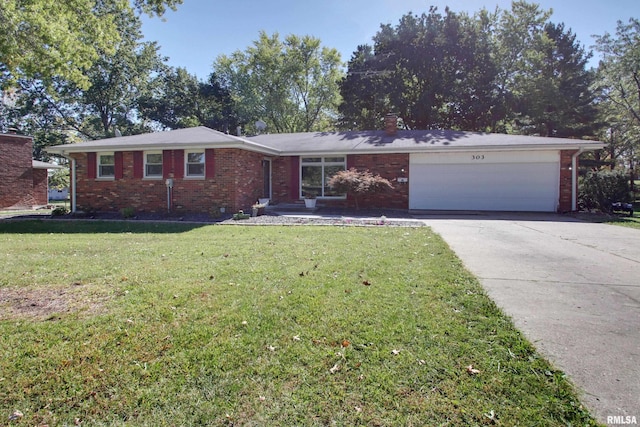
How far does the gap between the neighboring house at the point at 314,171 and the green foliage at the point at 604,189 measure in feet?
2.66

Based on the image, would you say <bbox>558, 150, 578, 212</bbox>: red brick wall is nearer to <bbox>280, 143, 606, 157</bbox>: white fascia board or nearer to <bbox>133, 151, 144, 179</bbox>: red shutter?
<bbox>280, 143, 606, 157</bbox>: white fascia board

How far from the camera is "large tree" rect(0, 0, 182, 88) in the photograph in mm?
9414

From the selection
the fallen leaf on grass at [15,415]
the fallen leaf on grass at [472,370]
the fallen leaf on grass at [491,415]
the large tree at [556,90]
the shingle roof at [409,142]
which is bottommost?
the fallen leaf on grass at [15,415]

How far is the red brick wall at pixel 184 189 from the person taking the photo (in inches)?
512

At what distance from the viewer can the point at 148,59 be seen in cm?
3241

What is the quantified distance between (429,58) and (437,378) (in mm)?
28767

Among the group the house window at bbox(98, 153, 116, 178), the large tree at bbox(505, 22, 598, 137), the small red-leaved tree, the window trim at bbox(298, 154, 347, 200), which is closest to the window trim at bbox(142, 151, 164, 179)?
the house window at bbox(98, 153, 116, 178)

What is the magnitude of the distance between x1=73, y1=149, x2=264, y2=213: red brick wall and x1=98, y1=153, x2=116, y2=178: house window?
1.08 feet

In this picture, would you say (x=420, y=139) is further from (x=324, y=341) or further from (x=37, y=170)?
(x=37, y=170)

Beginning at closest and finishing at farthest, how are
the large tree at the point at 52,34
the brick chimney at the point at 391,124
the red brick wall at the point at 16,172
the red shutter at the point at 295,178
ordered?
the large tree at the point at 52,34 → the red shutter at the point at 295,178 → the brick chimney at the point at 391,124 → the red brick wall at the point at 16,172

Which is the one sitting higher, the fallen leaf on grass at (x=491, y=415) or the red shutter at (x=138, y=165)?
the red shutter at (x=138, y=165)

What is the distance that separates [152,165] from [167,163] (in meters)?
0.81

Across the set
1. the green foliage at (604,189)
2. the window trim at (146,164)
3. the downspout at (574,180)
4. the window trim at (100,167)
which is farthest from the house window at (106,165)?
the green foliage at (604,189)

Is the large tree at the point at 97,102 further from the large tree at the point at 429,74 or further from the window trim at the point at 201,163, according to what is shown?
the window trim at the point at 201,163
